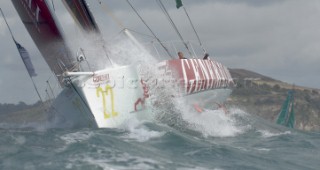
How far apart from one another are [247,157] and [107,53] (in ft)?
13.7

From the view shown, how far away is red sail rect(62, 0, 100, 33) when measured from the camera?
12.1 metres

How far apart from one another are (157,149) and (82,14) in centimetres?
443

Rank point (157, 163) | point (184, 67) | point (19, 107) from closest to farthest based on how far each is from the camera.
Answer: point (157, 163)
point (184, 67)
point (19, 107)

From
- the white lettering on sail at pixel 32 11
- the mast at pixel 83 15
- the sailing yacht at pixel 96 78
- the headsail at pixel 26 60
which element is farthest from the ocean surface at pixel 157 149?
the white lettering on sail at pixel 32 11

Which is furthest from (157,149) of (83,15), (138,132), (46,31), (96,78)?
(46,31)

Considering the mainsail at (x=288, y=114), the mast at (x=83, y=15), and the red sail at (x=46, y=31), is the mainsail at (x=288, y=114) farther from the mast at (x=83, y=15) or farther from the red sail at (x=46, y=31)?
the red sail at (x=46, y=31)

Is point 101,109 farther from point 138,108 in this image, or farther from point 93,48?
point 93,48

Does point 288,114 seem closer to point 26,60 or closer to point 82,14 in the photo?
point 82,14

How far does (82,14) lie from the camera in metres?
12.2

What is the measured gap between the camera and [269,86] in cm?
7512

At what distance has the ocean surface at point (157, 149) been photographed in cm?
750

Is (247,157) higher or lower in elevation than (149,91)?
lower

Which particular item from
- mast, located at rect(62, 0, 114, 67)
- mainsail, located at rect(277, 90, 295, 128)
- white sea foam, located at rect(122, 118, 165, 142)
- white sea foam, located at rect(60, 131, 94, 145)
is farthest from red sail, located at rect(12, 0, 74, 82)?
mainsail, located at rect(277, 90, 295, 128)

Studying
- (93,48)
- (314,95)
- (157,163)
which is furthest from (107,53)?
(314,95)
